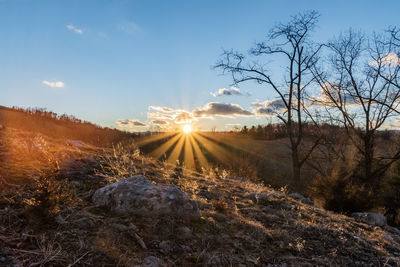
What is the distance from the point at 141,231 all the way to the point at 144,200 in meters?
0.46

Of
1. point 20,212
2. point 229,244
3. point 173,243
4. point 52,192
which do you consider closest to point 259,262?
point 229,244

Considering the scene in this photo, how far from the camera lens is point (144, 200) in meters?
2.92

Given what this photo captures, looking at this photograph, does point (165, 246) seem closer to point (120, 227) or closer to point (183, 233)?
point (183, 233)

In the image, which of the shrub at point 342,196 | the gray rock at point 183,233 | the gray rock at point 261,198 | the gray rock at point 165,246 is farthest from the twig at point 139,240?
the shrub at point 342,196

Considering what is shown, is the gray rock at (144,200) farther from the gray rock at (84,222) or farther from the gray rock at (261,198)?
the gray rock at (261,198)

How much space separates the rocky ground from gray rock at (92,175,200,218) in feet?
0.04

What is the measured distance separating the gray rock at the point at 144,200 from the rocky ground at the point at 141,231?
1 cm

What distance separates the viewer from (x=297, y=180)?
11.6 m

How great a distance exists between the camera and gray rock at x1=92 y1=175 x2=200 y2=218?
9.37ft

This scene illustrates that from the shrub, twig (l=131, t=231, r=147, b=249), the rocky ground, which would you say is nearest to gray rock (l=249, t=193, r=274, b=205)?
the rocky ground

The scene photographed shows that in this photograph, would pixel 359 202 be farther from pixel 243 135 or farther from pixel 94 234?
pixel 243 135

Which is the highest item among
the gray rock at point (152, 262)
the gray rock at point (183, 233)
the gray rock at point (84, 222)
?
the gray rock at point (84, 222)

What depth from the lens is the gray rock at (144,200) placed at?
9.37 feet

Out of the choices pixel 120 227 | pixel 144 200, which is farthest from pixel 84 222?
pixel 144 200
